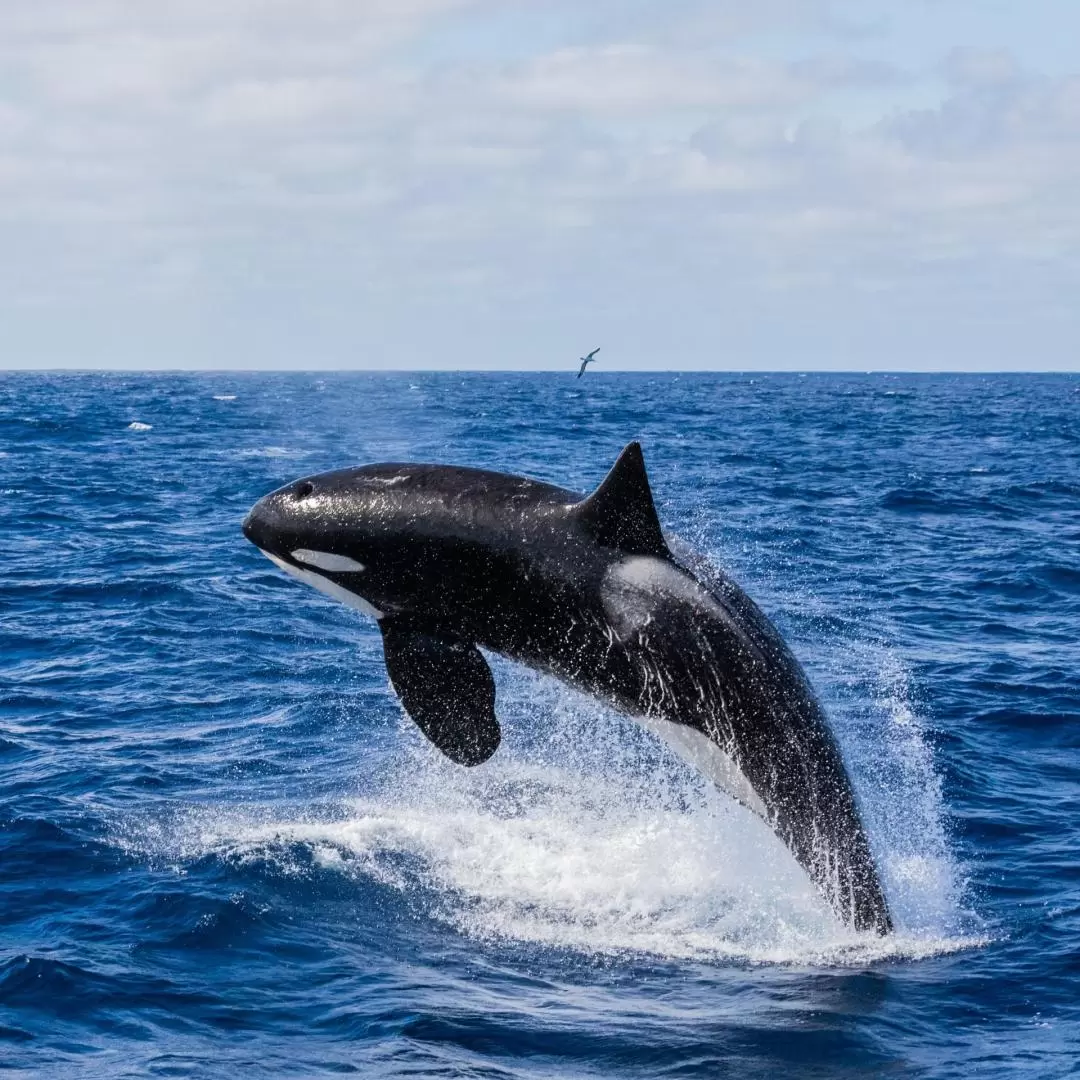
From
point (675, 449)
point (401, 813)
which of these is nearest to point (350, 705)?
point (401, 813)

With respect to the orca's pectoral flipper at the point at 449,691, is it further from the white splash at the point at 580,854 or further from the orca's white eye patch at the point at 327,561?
the white splash at the point at 580,854

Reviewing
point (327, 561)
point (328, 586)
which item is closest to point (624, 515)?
point (327, 561)

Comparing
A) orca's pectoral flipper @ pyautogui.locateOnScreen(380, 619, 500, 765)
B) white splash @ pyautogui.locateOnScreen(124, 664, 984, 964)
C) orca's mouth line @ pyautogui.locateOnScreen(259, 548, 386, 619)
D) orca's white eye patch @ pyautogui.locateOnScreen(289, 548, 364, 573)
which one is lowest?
white splash @ pyautogui.locateOnScreen(124, 664, 984, 964)

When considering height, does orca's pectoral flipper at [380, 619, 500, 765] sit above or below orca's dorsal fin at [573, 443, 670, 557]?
below

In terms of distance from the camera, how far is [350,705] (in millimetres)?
19000

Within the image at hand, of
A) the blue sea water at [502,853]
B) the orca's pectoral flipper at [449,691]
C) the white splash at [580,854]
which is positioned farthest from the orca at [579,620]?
the blue sea water at [502,853]

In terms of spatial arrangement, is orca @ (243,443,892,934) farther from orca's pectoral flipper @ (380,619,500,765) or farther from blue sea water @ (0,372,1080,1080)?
blue sea water @ (0,372,1080,1080)

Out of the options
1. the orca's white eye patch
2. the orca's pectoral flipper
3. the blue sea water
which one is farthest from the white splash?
the orca's white eye patch

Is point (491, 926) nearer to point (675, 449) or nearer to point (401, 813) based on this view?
point (401, 813)

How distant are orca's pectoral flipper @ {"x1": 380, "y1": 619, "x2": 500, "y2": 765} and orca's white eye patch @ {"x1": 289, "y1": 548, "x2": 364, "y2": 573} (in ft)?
2.10

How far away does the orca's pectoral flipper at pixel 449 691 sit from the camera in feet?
35.6

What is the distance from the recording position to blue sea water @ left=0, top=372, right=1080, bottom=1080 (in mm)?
10055

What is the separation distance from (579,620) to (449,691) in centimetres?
117

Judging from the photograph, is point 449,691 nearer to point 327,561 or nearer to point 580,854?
point 327,561
